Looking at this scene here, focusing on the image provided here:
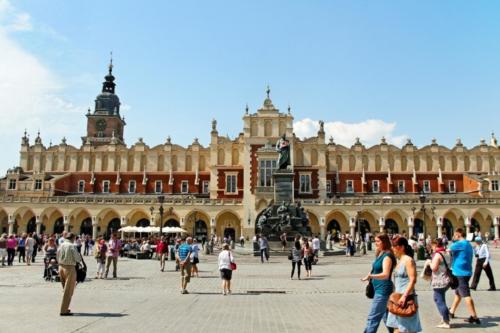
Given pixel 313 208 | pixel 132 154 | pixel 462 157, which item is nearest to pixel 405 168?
pixel 462 157

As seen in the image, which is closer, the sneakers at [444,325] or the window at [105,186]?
the sneakers at [444,325]

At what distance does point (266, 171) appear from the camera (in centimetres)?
6062

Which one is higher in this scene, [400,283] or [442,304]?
[400,283]

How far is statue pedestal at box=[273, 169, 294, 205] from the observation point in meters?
33.9

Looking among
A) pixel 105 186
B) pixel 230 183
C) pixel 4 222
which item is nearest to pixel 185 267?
pixel 230 183

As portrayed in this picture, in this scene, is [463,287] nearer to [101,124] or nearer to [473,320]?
[473,320]

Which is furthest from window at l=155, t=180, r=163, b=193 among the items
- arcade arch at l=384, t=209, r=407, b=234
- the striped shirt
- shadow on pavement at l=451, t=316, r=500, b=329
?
A: shadow on pavement at l=451, t=316, r=500, b=329

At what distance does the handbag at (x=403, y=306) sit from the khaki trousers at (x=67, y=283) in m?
7.29

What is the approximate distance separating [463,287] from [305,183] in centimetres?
5243

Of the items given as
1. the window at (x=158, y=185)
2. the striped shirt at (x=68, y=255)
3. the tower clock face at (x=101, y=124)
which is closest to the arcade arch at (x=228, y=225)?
the window at (x=158, y=185)

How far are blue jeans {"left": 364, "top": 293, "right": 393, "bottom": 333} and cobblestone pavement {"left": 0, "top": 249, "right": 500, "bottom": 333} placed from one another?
2.09 meters

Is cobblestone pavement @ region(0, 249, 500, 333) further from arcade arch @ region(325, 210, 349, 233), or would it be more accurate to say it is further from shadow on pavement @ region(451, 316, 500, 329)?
arcade arch @ region(325, 210, 349, 233)

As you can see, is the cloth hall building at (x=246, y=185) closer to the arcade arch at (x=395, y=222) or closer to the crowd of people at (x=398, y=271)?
the arcade arch at (x=395, y=222)

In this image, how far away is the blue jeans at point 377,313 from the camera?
7.23 m
